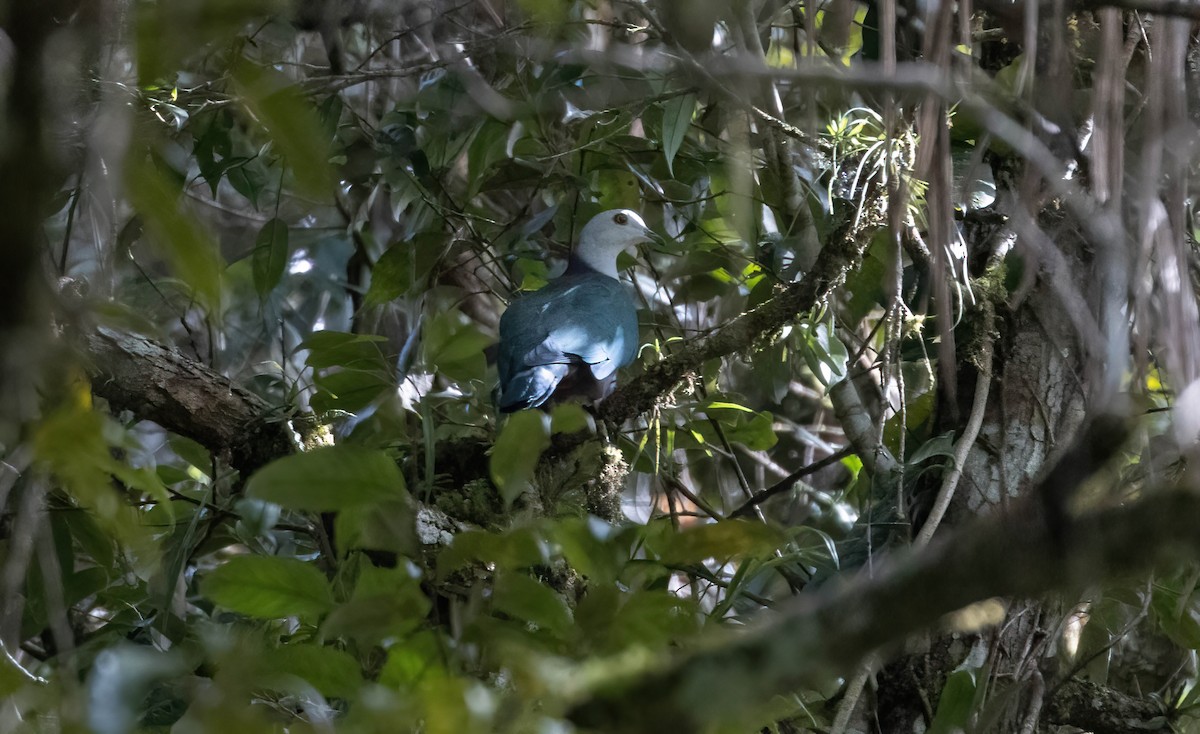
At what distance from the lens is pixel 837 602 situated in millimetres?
910

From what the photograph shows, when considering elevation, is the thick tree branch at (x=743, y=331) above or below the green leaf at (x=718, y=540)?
below

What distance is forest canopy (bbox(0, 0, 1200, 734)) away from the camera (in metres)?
0.88

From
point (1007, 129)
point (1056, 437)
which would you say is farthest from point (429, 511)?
point (1007, 129)

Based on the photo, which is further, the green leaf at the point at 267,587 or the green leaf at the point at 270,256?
the green leaf at the point at 270,256

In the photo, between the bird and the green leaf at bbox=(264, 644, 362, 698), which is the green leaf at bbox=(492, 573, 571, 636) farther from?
the bird

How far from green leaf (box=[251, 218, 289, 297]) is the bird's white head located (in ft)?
4.80

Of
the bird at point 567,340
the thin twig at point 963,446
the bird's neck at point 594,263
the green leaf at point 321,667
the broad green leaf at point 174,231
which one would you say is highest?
the broad green leaf at point 174,231

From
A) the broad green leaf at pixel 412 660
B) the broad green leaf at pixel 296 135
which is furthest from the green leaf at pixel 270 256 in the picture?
the broad green leaf at pixel 296 135

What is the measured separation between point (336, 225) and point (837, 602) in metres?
3.82

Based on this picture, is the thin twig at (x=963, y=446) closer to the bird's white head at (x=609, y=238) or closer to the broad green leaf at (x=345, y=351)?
the broad green leaf at (x=345, y=351)

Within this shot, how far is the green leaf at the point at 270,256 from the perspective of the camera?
A: 305 cm

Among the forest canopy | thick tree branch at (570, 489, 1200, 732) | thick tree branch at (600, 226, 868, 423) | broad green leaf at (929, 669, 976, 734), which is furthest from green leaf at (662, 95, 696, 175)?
thick tree branch at (570, 489, 1200, 732)

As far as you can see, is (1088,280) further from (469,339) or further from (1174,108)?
(469,339)

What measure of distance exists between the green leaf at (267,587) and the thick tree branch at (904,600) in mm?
498
